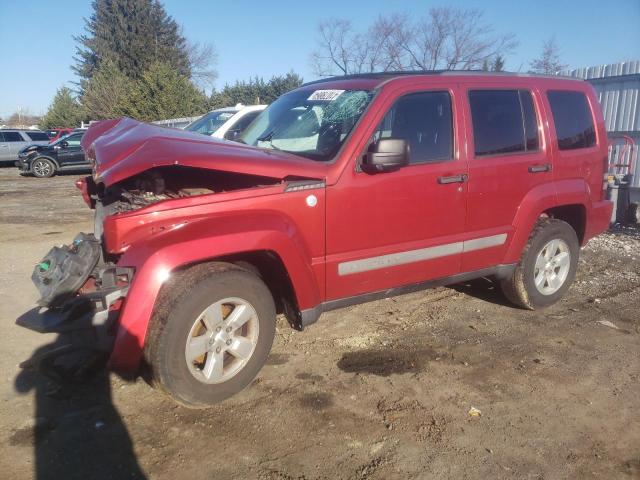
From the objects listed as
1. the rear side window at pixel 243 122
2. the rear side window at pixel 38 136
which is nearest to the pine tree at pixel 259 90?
the rear side window at pixel 38 136

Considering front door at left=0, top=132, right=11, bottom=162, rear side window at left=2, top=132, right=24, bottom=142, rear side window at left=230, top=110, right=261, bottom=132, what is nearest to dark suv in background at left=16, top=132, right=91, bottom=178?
front door at left=0, top=132, right=11, bottom=162

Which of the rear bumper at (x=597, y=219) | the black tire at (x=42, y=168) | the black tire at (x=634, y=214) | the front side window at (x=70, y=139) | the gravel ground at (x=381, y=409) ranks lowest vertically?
the gravel ground at (x=381, y=409)

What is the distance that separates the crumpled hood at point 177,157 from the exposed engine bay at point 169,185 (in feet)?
0.51

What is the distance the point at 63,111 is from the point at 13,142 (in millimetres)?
28986

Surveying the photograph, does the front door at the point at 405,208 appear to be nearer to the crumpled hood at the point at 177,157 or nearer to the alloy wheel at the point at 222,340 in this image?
the crumpled hood at the point at 177,157

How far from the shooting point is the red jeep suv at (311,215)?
3012 mm

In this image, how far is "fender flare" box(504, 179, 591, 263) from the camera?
4469 mm

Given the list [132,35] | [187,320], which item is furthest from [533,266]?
[132,35]

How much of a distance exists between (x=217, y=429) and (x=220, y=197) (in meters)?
1.36

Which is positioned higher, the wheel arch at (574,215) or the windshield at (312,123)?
the windshield at (312,123)

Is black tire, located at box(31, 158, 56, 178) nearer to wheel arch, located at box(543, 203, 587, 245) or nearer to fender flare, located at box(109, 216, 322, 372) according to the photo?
fender flare, located at box(109, 216, 322, 372)

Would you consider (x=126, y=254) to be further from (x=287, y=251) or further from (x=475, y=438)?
(x=475, y=438)

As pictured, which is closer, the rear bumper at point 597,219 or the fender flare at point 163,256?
the fender flare at point 163,256

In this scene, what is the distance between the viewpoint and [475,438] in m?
2.95
